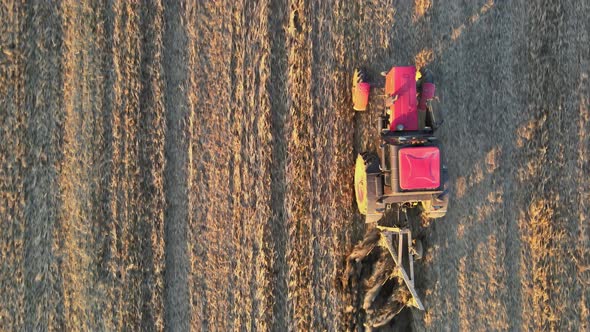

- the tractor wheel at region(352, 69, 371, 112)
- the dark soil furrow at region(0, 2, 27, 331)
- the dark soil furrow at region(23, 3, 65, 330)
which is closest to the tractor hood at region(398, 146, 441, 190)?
the tractor wheel at region(352, 69, 371, 112)

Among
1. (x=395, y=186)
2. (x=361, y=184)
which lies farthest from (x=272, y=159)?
(x=395, y=186)

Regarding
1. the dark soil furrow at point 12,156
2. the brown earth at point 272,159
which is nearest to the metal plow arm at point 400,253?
the brown earth at point 272,159

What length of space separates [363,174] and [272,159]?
107cm

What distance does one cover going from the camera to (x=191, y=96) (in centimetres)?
564

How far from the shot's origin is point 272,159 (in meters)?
5.63

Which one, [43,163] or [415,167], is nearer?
[415,167]

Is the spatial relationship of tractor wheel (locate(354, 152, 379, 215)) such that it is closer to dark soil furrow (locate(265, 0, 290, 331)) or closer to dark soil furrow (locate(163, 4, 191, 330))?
dark soil furrow (locate(265, 0, 290, 331))

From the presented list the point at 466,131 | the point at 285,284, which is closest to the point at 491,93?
the point at 466,131

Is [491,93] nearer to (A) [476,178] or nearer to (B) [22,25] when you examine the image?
(A) [476,178]

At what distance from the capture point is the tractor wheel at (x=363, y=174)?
5035 mm

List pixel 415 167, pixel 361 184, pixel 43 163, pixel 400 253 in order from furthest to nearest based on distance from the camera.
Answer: pixel 43 163 < pixel 400 253 < pixel 361 184 < pixel 415 167

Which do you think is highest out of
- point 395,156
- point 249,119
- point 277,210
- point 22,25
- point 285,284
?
point 22,25

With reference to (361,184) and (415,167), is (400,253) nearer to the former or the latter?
(361,184)

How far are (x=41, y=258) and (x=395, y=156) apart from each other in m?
3.90
